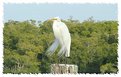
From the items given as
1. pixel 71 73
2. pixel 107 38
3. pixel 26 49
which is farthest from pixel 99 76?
pixel 26 49

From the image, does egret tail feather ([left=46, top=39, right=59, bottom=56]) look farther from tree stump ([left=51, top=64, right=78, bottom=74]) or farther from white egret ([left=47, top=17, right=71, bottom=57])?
tree stump ([left=51, top=64, right=78, bottom=74])

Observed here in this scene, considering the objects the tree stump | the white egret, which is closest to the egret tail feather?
the white egret

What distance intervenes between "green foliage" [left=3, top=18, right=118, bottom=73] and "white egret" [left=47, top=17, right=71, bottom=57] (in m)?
0.11

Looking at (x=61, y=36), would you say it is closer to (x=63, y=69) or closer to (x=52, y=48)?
(x=52, y=48)

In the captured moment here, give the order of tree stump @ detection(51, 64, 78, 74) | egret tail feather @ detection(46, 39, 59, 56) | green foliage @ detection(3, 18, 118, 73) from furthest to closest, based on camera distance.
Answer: green foliage @ detection(3, 18, 118, 73)
egret tail feather @ detection(46, 39, 59, 56)
tree stump @ detection(51, 64, 78, 74)

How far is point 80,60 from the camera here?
150 inches

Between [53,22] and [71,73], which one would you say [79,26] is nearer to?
[53,22]

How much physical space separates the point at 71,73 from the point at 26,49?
0.60 meters

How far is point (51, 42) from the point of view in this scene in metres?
3.76

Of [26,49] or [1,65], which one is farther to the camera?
[26,49]

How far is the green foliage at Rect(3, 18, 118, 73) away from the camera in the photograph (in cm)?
378

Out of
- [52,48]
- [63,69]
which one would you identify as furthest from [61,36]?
[63,69]

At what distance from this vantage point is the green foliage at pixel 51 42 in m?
3.78

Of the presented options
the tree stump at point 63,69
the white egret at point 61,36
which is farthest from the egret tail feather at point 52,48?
the tree stump at point 63,69
